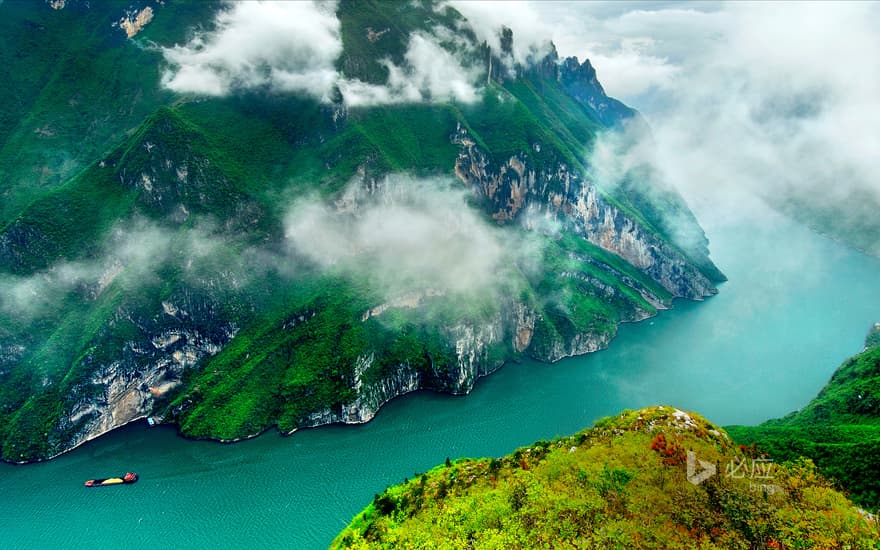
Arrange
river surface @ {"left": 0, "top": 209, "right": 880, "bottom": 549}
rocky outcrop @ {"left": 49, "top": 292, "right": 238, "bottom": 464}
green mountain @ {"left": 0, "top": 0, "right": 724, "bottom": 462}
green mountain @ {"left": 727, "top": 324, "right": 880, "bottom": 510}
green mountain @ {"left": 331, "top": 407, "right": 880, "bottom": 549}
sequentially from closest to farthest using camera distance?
1. green mountain @ {"left": 331, "top": 407, "right": 880, "bottom": 549}
2. green mountain @ {"left": 727, "top": 324, "right": 880, "bottom": 510}
3. river surface @ {"left": 0, "top": 209, "right": 880, "bottom": 549}
4. rocky outcrop @ {"left": 49, "top": 292, "right": 238, "bottom": 464}
5. green mountain @ {"left": 0, "top": 0, "right": 724, "bottom": 462}

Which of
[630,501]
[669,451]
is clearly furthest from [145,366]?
[669,451]

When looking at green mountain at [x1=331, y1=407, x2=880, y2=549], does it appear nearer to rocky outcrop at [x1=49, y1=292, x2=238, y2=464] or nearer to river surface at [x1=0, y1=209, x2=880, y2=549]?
river surface at [x1=0, y1=209, x2=880, y2=549]

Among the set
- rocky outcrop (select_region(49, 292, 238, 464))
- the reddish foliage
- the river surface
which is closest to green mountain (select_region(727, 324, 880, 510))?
the reddish foliage

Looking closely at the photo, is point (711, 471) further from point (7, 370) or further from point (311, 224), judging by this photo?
point (7, 370)

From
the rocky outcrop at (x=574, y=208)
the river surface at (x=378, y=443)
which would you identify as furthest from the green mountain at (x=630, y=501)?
the rocky outcrop at (x=574, y=208)

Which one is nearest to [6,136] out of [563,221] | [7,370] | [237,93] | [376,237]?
[237,93]

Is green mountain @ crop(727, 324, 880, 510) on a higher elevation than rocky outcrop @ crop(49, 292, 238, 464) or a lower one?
higher

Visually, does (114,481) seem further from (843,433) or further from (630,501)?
(843,433)
